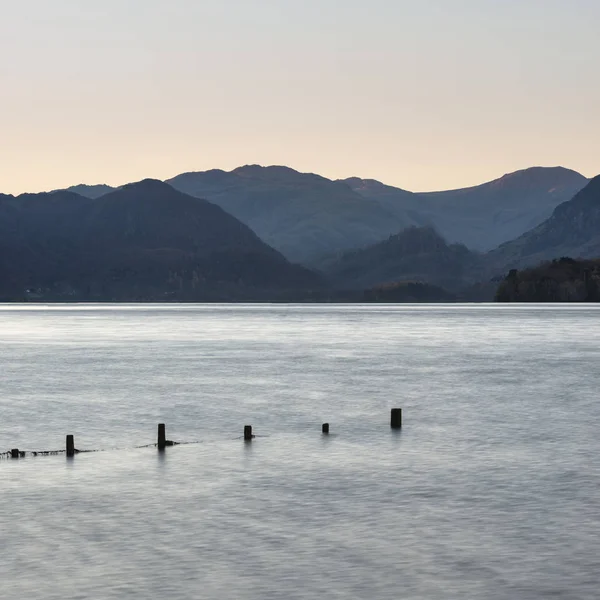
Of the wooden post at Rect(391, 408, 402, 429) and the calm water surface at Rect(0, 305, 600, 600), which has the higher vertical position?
the wooden post at Rect(391, 408, 402, 429)

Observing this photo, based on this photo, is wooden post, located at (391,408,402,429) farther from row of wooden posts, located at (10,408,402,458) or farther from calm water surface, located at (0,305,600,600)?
calm water surface, located at (0,305,600,600)

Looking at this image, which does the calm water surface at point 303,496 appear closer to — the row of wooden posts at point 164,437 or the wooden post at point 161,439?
the row of wooden posts at point 164,437

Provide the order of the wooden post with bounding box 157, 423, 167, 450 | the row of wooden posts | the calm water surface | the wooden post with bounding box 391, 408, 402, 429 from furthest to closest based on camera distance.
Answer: the wooden post with bounding box 391, 408, 402, 429 < the wooden post with bounding box 157, 423, 167, 450 < the row of wooden posts < the calm water surface

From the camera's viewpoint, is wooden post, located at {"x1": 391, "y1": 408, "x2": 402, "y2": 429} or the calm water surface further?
wooden post, located at {"x1": 391, "y1": 408, "x2": 402, "y2": 429}

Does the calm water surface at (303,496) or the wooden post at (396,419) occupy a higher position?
the wooden post at (396,419)

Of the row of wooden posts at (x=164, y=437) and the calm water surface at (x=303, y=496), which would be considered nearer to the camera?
the calm water surface at (x=303, y=496)

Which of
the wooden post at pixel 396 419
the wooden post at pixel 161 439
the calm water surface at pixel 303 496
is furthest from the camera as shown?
the wooden post at pixel 396 419

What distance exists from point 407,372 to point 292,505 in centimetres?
8124

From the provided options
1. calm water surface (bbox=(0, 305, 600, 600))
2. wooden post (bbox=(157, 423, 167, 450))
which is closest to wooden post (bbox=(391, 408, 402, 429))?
calm water surface (bbox=(0, 305, 600, 600))

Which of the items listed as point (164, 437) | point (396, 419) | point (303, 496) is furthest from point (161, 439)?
point (396, 419)

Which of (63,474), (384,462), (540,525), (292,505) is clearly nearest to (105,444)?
(63,474)

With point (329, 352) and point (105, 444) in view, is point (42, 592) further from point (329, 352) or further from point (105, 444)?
point (329, 352)

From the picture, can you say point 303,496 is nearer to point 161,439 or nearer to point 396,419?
point 161,439

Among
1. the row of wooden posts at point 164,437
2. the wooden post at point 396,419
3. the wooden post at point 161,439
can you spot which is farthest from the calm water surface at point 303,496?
the wooden post at point 396,419
